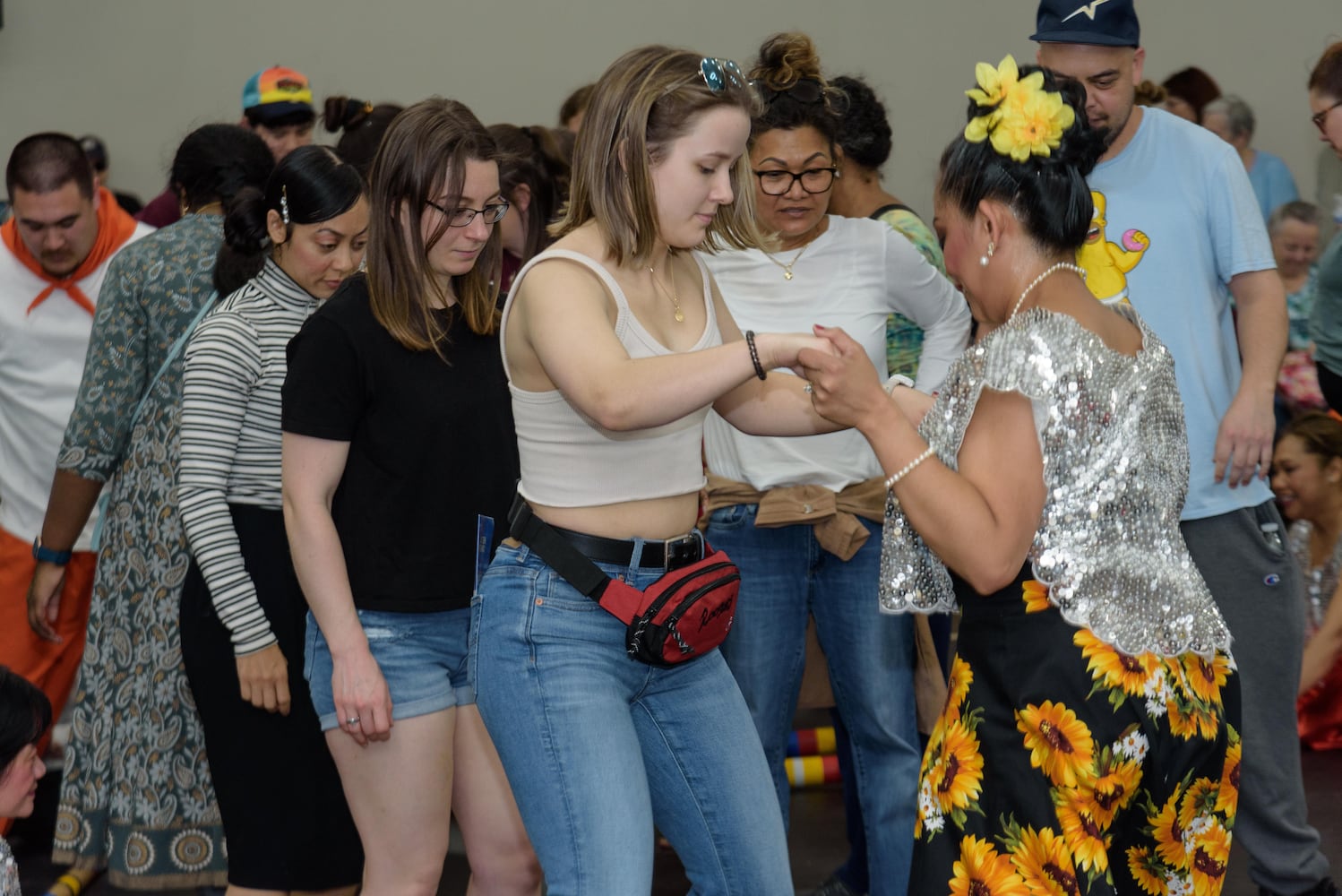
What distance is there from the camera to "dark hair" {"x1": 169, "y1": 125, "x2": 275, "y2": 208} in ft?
11.2

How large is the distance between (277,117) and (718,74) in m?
3.19

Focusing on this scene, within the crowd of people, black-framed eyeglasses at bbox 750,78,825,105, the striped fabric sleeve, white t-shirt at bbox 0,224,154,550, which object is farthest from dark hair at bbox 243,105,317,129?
the striped fabric sleeve

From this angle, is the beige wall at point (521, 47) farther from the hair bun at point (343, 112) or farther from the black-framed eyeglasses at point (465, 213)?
the black-framed eyeglasses at point (465, 213)

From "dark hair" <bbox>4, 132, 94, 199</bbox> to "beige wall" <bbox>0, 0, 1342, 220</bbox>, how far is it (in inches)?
135

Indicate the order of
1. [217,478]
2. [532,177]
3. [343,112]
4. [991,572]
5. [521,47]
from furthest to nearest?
[521,47] < [343,112] < [532,177] < [217,478] < [991,572]

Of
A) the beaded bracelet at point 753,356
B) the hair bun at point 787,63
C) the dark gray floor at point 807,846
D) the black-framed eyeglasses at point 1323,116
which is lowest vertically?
the dark gray floor at point 807,846

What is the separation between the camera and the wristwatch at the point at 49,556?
3367 mm

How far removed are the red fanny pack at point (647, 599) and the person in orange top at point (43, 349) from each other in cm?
210

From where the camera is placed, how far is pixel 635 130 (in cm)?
200

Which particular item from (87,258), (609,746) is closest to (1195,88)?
(87,258)

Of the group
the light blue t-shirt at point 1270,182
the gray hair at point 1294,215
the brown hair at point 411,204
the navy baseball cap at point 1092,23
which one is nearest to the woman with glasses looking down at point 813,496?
the navy baseball cap at point 1092,23

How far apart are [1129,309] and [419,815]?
1318 mm

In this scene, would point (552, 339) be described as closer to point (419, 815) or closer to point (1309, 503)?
point (419, 815)

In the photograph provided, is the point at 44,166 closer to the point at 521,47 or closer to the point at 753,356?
the point at 753,356
